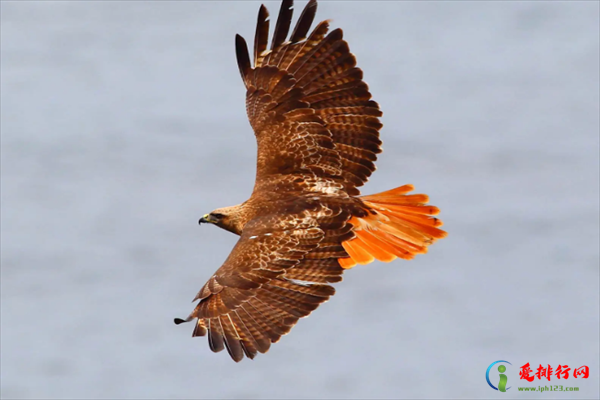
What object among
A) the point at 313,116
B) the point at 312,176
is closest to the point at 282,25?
the point at 313,116

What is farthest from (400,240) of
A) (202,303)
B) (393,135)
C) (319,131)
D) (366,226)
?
(393,135)

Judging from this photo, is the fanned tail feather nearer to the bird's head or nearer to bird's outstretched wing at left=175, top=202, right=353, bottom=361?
bird's outstretched wing at left=175, top=202, right=353, bottom=361

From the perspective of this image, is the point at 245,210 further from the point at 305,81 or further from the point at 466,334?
the point at 466,334

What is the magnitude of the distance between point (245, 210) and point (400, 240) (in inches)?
62.7

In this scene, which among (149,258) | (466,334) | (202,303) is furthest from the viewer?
(149,258)

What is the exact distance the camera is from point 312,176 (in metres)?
13.0

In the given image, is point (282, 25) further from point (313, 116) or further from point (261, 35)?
point (313, 116)

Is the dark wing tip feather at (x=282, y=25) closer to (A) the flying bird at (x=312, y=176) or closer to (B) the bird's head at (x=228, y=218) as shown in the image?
(A) the flying bird at (x=312, y=176)

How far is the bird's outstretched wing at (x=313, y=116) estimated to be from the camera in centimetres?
1298

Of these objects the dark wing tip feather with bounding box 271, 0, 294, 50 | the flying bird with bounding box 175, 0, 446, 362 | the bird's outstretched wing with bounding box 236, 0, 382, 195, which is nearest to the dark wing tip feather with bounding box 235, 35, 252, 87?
the flying bird with bounding box 175, 0, 446, 362

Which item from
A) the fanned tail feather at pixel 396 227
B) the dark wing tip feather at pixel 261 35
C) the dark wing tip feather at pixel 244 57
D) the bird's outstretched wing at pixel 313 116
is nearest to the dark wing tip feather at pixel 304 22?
the bird's outstretched wing at pixel 313 116

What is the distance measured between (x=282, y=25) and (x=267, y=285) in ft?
9.77

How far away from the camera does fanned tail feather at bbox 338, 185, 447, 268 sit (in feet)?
41.9

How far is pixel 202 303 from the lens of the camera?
11.8 m
